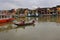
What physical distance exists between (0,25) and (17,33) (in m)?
0.24

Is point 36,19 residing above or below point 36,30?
above

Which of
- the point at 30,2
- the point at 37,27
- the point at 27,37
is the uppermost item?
the point at 30,2

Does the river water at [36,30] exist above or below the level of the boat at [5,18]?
below

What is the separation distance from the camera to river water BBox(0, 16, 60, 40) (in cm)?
155

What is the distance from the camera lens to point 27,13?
1686mm

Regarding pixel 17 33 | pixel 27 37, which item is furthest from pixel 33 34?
pixel 17 33

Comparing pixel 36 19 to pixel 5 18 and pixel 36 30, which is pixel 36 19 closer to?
pixel 36 30

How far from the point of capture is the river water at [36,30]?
1552 mm

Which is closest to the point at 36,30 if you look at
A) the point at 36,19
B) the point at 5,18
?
the point at 36,19

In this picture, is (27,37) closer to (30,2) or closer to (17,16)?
(17,16)

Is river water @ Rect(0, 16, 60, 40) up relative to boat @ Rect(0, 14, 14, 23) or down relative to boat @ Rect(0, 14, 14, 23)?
down

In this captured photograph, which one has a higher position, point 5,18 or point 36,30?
point 5,18

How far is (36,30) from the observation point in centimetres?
160

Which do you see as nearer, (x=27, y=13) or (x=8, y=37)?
(x=8, y=37)
